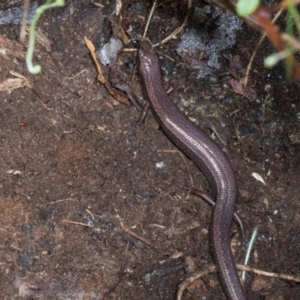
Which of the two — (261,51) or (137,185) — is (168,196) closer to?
(137,185)

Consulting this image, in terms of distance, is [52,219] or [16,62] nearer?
[52,219]

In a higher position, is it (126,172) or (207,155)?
(207,155)

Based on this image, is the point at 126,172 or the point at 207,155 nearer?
the point at 126,172

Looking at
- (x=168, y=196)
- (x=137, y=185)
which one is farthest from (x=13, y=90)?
(x=168, y=196)
